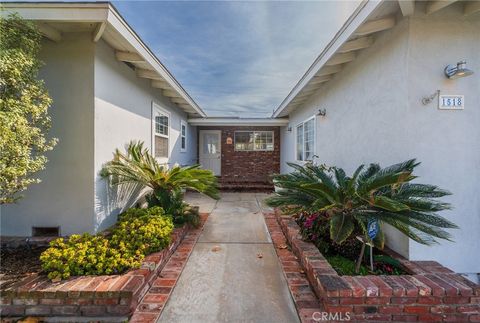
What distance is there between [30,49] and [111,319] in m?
3.06

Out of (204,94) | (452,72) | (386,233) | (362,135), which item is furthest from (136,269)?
(204,94)

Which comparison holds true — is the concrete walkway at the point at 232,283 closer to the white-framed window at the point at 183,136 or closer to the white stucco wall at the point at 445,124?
the white stucco wall at the point at 445,124

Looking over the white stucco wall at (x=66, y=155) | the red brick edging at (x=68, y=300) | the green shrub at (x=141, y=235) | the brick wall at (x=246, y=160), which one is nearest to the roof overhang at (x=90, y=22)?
the white stucco wall at (x=66, y=155)

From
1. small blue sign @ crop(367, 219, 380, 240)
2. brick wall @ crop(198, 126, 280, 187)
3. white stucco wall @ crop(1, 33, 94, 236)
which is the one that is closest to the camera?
small blue sign @ crop(367, 219, 380, 240)

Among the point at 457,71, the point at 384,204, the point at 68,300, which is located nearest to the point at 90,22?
the point at 68,300

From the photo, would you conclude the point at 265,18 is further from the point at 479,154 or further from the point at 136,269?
the point at 136,269

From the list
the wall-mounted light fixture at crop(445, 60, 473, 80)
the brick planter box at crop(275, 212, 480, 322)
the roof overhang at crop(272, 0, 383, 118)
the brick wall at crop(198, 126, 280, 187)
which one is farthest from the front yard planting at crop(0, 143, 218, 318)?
the brick wall at crop(198, 126, 280, 187)

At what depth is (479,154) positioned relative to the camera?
9.12ft

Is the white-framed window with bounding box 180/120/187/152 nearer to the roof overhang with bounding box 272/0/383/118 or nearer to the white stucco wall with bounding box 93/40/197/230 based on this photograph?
the white stucco wall with bounding box 93/40/197/230

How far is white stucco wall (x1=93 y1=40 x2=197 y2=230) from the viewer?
350cm

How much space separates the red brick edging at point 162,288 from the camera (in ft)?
6.86

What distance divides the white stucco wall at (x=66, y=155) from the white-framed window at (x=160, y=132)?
7.92 feet

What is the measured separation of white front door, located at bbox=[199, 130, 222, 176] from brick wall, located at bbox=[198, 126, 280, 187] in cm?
21

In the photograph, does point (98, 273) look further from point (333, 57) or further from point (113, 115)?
point (333, 57)
